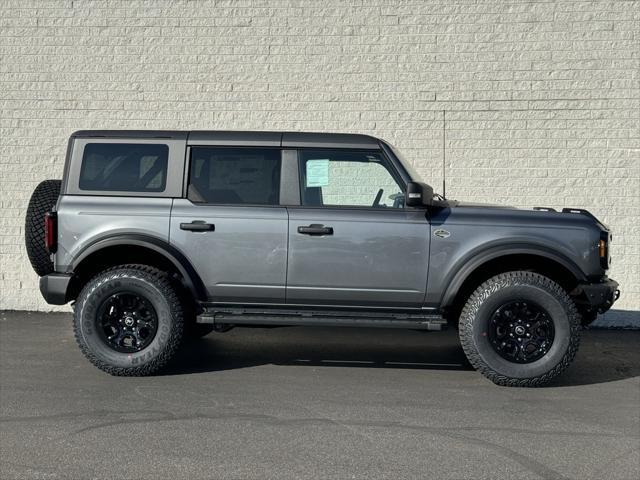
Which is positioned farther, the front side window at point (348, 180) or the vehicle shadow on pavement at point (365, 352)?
the vehicle shadow on pavement at point (365, 352)

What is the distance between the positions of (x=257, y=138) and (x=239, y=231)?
2.77ft

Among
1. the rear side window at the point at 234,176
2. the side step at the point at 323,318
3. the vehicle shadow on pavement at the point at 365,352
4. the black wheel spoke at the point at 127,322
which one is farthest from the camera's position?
the vehicle shadow on pavement at the point at 365,352

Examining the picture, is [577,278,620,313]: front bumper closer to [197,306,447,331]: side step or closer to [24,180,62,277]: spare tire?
[197,306,447,331]: side step

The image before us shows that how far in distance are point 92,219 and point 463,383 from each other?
3.40 m

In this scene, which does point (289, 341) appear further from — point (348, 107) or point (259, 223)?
point (348, 107)

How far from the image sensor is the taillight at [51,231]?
6.43 meters

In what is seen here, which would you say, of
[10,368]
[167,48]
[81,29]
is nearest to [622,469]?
[10,368]

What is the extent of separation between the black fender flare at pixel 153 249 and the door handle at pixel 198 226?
21 cm

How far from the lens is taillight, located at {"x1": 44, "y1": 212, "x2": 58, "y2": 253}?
253 inches

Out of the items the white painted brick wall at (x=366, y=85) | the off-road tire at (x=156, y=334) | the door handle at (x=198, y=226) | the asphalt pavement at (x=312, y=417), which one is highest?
the white painted brick wall at (x=366, y=85)

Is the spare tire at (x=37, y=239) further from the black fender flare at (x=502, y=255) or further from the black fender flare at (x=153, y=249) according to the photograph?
the black fender flare at (x=502, y=255)

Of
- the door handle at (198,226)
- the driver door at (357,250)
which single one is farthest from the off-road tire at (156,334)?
the driver door at (357,250)

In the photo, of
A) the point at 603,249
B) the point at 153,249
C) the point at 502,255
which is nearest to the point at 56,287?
the point at 153,249

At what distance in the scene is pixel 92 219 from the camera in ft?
21.1
